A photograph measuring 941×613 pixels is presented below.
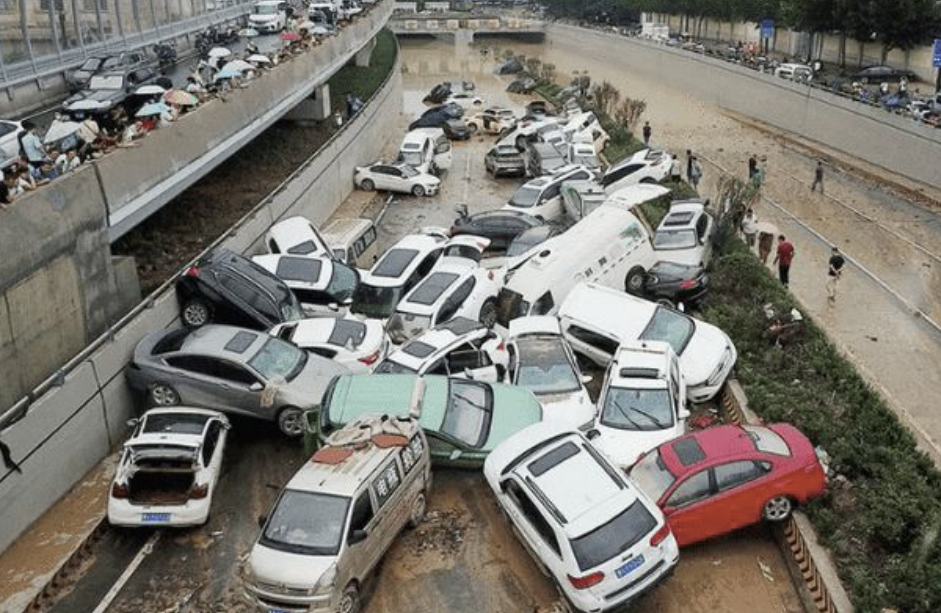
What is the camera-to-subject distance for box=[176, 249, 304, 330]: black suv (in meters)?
16.5

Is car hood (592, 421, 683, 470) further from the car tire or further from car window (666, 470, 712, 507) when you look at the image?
the car tire

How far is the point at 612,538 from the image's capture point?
9938 mm

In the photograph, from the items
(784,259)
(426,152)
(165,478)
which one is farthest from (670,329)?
(426,152)

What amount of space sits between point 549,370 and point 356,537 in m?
5.50

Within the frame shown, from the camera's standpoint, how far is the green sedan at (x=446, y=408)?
1252cm

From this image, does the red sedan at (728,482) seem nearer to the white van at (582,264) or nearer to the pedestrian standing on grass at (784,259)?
the white van at (582,264)

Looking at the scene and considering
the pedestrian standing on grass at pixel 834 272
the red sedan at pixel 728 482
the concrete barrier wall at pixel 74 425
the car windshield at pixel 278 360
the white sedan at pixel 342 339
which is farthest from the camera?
the pedestrian standing on grass at pixel 834 272

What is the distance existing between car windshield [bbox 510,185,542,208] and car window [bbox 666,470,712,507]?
1530 cm

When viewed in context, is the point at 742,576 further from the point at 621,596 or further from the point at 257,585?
the point at 257,585

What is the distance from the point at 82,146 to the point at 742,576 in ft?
42.6

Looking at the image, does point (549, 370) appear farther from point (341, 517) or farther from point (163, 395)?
point (163, 395)

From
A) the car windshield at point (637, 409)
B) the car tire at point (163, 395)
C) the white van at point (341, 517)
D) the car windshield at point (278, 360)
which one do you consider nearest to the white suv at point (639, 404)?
the car windshield at point (637, 409)

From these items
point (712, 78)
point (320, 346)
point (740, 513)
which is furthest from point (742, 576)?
point (712, 78)

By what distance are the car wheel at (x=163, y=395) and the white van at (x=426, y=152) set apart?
18.5m
